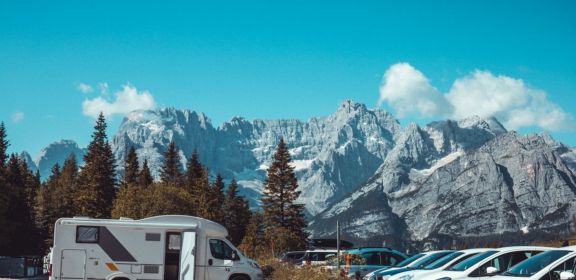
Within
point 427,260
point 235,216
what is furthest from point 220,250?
point 235,216

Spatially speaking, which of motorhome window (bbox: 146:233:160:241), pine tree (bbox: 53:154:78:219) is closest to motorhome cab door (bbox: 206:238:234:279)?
motorhome window (bbox: 146:233:160:241)

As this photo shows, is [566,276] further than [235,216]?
No

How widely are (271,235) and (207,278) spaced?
42.0 meters

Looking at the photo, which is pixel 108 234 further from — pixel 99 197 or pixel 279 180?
pixel 279 180

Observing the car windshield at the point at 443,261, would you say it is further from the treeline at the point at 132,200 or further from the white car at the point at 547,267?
the treeline at the point at 132,200

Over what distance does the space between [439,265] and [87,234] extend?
12.4 metres

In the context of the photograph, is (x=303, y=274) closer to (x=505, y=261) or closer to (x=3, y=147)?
(x=505, y=261)

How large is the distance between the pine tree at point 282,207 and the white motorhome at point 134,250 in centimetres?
4050

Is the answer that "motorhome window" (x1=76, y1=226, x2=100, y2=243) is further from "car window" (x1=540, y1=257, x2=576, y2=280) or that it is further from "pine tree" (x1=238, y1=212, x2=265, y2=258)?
"pine tree" (x1=238, y1=212, x2=265, y2=258)

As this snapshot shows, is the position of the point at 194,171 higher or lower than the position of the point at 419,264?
higher

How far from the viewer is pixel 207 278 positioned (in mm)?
25125

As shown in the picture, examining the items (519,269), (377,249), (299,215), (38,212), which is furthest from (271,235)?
(519,269)

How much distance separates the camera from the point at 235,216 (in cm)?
8175

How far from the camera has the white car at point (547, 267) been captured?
1305cm
